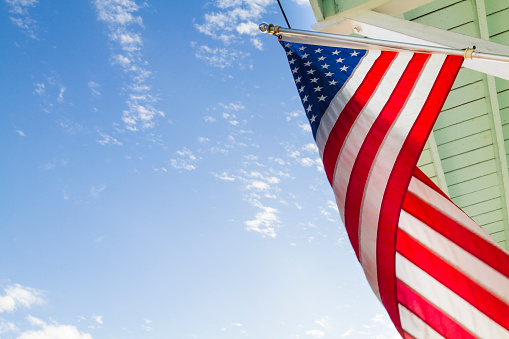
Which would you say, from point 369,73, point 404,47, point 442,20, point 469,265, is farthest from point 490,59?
point 442,20

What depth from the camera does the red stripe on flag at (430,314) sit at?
9.56 feet

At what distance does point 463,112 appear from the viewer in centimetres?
511

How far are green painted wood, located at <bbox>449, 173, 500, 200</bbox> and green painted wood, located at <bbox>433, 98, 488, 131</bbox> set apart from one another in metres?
1.06

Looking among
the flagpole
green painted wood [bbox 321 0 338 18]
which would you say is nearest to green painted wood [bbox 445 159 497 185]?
green painted wood [bbox 321 0 338 18]

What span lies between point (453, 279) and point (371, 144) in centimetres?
97

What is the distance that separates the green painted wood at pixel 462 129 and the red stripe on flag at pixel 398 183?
7.82 feet

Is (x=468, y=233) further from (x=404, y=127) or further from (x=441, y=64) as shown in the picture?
(x=441, y=64)

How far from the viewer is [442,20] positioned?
447 centimetres

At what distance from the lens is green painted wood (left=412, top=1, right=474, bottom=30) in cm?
438

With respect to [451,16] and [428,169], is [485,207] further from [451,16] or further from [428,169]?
[451,16]

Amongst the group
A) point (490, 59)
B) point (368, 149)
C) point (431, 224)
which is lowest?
point (431, 224)

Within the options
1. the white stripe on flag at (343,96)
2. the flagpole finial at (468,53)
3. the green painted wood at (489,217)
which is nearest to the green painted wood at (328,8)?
the white stripe on flag at (343,96)

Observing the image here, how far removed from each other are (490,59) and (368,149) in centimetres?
91

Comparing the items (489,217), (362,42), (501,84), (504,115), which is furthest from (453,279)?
(489,217)
